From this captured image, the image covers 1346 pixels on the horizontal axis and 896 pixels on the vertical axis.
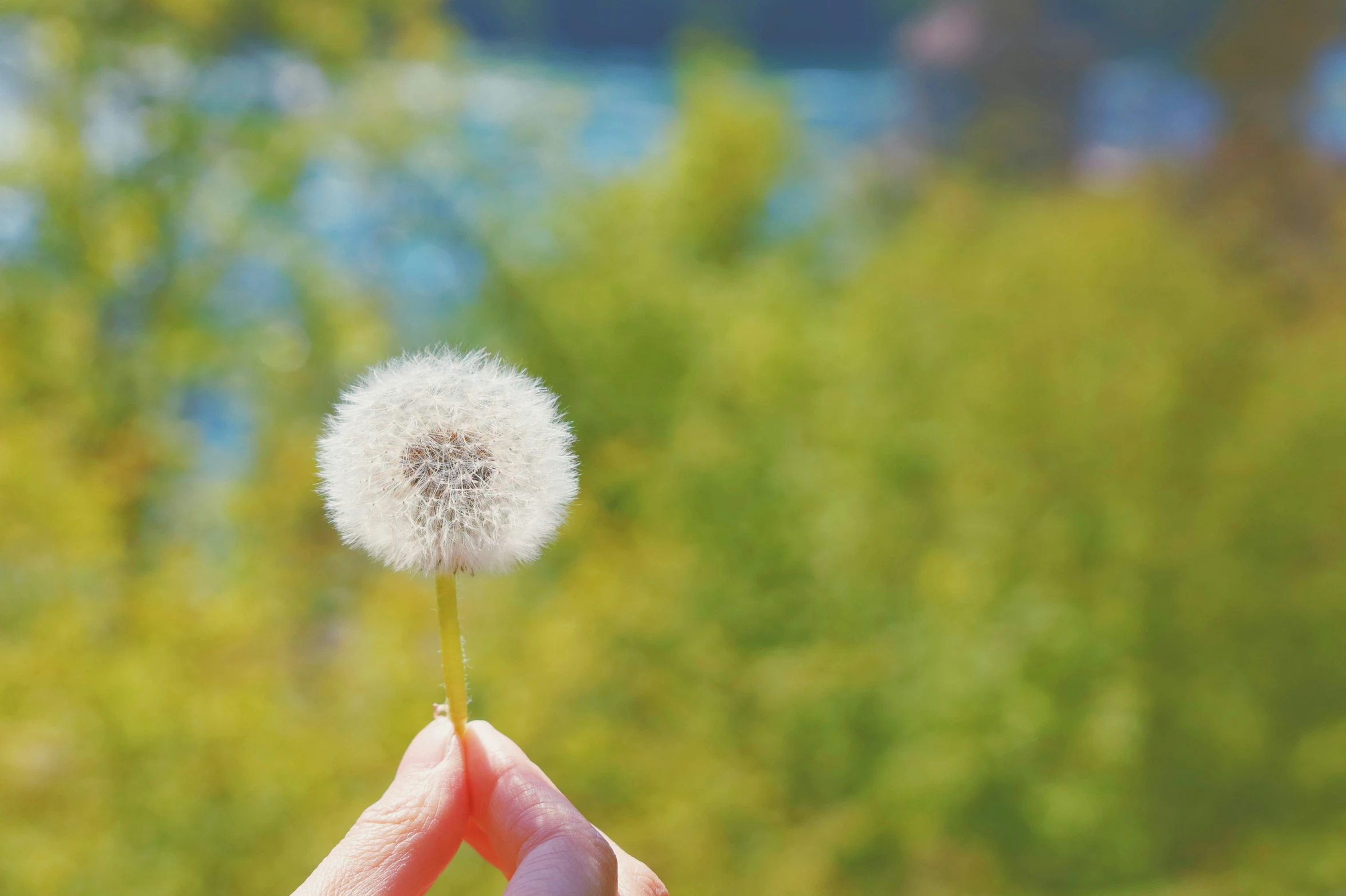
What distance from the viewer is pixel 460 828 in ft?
3.76

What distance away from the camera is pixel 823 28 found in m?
8.72

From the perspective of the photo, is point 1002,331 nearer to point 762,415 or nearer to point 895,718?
point 762,415

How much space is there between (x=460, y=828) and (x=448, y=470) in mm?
414

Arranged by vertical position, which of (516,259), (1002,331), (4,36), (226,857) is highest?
(4,36)

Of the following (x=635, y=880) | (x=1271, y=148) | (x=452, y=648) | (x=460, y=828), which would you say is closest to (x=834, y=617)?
(x=635, y=880)

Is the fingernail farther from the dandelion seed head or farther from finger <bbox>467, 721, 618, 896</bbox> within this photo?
the dandelion seed head

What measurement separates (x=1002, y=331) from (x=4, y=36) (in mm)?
7001

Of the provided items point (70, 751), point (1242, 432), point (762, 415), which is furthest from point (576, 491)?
point (1242, 432)

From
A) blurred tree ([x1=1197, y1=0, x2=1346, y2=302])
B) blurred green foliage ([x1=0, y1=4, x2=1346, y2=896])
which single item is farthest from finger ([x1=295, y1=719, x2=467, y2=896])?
blurred tree ([x1=1197, y1=0, x2=1346, y2=302])

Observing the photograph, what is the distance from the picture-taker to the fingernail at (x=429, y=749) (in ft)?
3.75

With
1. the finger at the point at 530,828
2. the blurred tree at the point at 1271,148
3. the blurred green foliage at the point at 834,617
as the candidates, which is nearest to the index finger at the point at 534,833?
the finger at the point at 530,828

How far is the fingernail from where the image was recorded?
1.14 meters

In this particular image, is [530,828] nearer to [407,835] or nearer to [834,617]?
[407,835]

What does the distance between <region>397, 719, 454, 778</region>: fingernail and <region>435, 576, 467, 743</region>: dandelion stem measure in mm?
82
